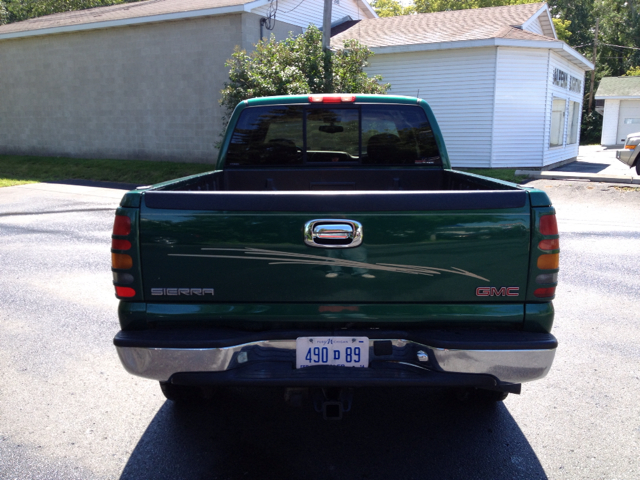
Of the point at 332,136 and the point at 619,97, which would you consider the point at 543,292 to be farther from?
the point at 619,97

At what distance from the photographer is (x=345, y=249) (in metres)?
2.71

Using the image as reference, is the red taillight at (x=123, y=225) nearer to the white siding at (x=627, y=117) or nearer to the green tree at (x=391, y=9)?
the white siding at (x=627, y=117)

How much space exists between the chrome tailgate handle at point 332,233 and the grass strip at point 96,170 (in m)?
13.9

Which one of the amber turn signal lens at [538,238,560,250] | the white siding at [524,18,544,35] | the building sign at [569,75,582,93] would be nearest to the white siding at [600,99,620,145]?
the building sign at [569,75,582,93]

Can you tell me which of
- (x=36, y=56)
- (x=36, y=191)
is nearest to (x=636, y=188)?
(x=36, y=191)

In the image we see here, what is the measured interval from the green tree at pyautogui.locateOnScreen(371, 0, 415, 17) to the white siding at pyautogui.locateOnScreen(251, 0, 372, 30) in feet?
94.9

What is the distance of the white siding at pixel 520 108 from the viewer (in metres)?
17.1

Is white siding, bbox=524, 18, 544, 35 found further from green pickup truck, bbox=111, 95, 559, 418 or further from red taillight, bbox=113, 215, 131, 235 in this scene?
red taillight, bbox=113, 215, 131, 235

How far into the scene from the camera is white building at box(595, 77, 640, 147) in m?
34.7

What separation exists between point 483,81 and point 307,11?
23.2 feet

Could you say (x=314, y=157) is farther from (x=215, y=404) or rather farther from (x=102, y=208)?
(x=102, y=208)

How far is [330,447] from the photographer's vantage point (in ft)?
10.5

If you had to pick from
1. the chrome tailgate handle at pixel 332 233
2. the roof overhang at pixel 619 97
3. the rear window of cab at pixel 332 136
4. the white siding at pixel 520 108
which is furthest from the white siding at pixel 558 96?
the chrome tailgate handle at pixel 332 233

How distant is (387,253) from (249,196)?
2.40 feet
